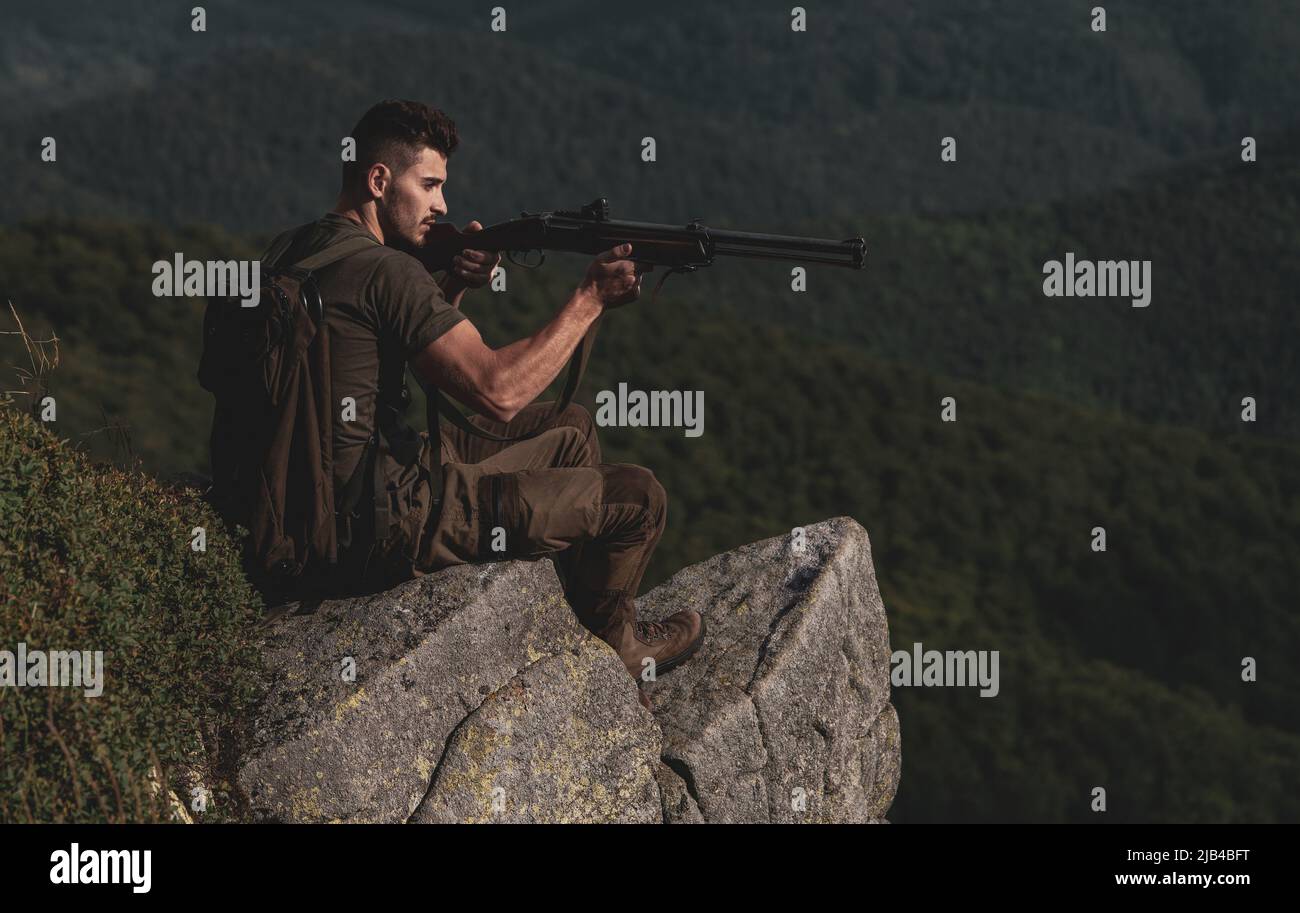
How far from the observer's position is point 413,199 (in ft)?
24.5

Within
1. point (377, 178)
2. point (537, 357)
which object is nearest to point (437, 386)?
point (537, 357)

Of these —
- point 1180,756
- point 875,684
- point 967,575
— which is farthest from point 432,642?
point 967,575

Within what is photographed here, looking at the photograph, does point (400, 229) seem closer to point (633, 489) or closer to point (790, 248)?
point (633, 489)

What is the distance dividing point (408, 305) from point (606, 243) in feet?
3.50

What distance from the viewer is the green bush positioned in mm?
6254

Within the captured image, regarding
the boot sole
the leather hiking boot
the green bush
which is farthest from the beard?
the boot sole

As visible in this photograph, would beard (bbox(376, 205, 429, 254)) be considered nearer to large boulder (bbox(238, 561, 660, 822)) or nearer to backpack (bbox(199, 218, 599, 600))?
backpack (bbox(199, 218, 599, 600))

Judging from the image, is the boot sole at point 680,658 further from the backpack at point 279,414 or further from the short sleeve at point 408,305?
the short sleeve at point 408,305

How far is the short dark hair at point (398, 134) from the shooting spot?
7.24 m

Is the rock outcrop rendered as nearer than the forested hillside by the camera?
Yes

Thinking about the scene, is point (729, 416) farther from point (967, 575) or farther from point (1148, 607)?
point (1148, 607)

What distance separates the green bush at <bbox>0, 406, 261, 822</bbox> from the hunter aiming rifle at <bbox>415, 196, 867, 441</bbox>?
1.46 m

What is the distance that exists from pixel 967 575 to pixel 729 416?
391 inches

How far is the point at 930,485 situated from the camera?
152ft
